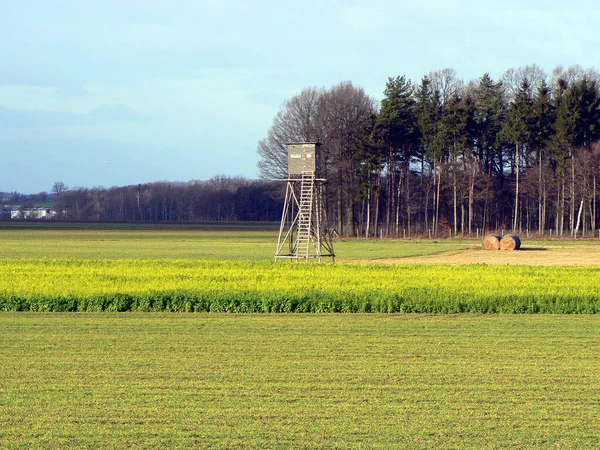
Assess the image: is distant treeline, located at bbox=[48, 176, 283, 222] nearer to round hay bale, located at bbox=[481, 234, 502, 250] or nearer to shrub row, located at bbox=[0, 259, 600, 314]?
round hay bale, located at bbox=[481, 234, 502, 250]

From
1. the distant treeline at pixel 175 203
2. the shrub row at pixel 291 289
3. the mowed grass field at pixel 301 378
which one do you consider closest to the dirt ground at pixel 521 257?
the shrub row at pixel 291 289

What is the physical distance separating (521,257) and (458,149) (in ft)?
128

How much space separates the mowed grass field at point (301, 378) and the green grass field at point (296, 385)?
3cm

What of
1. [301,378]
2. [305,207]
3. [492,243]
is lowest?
[301,378]

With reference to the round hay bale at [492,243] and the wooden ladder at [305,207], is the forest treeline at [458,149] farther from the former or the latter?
the wooden ladder at [305,207]

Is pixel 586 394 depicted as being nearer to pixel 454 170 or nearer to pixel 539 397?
pixel 539 397

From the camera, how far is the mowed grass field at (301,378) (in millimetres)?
9695

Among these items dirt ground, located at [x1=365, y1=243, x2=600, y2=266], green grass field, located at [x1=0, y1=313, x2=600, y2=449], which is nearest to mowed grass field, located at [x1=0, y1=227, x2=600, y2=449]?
green grass field, located at [x1=0, y1=313, x2=600, y2=449]

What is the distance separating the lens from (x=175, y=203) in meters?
186

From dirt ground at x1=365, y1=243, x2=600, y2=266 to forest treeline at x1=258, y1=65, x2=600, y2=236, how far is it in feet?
79.5

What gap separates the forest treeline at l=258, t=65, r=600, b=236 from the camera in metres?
83.6

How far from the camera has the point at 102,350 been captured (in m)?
15.7

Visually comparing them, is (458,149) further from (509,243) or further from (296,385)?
(296,385)

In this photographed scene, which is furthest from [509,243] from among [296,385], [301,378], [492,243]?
[296,385]
